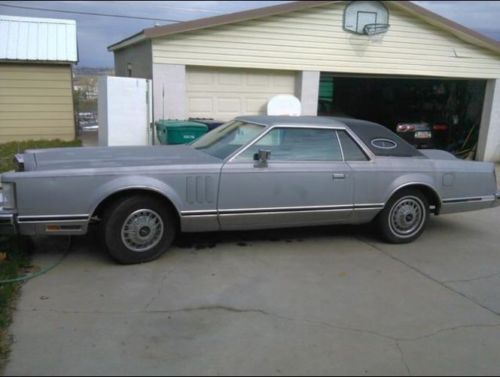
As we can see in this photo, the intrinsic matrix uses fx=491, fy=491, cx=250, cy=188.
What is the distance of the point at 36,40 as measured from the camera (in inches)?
506

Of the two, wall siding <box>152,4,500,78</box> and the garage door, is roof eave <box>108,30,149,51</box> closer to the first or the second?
wall siding <box>152,4,500,78</box>

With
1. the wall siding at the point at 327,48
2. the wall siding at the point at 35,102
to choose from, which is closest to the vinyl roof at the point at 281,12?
the wall siding at the point at 327,48

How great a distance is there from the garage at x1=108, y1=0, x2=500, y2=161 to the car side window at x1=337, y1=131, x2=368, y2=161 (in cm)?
536

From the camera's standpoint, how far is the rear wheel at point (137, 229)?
15.2ft

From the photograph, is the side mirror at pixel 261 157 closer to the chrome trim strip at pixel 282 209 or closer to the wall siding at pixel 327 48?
the chrome trim strip at pixel 282 209

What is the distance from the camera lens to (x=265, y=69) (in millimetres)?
11047

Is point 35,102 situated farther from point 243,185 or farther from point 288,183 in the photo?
point 288,183

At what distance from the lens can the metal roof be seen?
1246cm

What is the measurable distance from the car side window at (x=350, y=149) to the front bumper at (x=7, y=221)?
3461 mm

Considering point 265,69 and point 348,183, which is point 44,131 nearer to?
point 265,69

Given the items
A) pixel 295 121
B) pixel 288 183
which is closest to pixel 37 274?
pixel 288 183

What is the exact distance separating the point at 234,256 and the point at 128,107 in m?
5.74

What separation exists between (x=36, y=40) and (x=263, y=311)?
11.6 meters

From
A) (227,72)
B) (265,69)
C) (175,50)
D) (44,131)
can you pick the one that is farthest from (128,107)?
(44,131)
